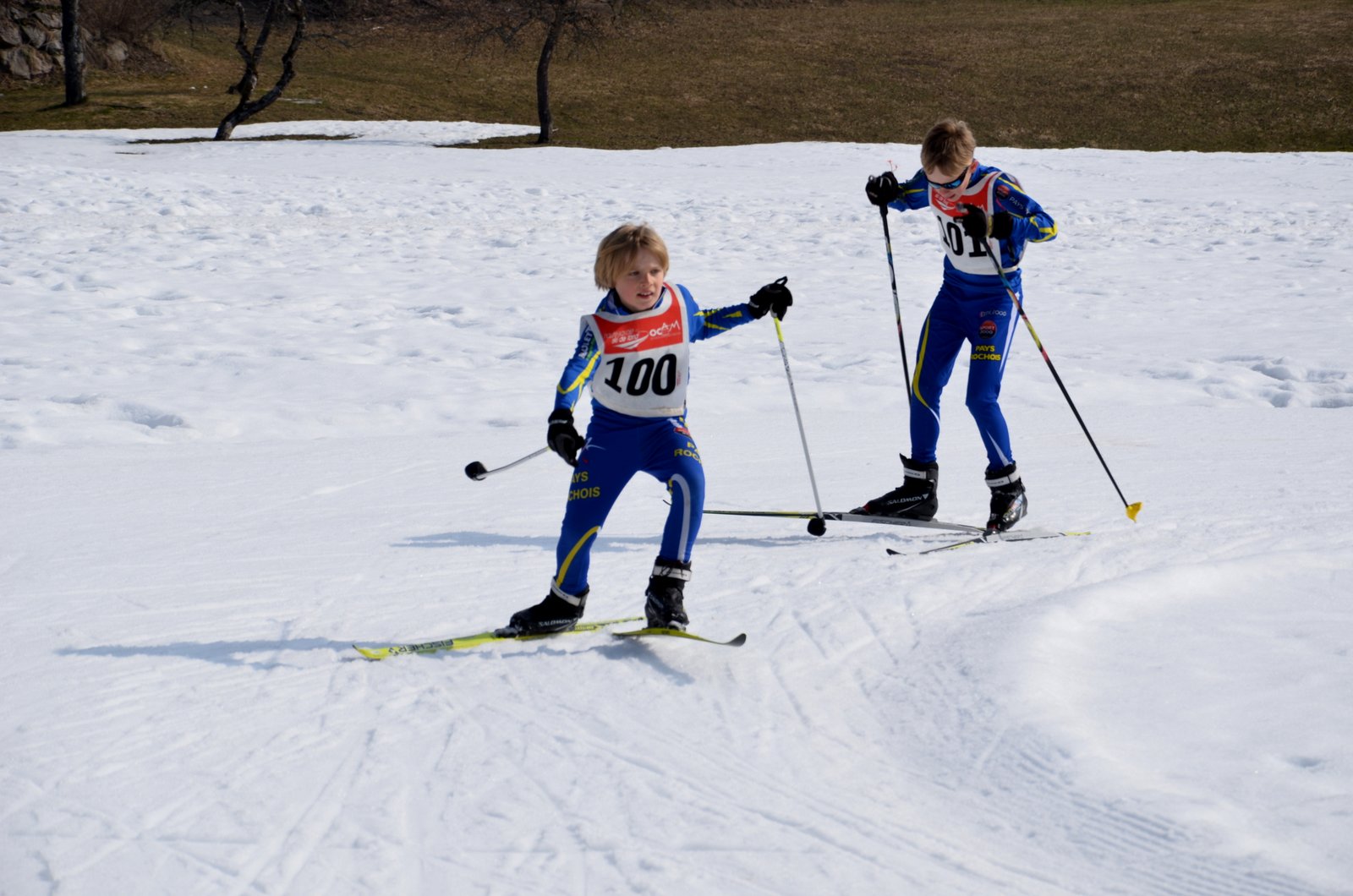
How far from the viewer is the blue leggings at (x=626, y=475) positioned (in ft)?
13.1

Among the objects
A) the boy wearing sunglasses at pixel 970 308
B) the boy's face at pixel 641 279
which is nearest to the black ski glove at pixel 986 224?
the boy wearing sunglasses at pixel 970 308

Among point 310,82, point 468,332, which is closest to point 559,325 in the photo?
point 468,332

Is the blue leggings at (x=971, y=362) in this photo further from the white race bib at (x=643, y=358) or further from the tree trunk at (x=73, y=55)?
the tree trunk at (x=73, y=55)

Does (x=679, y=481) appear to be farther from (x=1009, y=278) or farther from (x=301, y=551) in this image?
(x=1009, y=278)

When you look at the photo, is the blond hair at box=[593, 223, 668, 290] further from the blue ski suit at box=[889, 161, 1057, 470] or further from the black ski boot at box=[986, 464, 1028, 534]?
the black ski boot at box=[986, 464, 1028, 534]

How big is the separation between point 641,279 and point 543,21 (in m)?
29.9

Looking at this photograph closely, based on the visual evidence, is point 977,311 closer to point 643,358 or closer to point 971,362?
point 971,362

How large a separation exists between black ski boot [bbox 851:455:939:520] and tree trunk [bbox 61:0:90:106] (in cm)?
3051

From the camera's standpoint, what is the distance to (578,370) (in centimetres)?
388

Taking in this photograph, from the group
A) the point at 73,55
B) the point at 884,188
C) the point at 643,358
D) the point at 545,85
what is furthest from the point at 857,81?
the point at 643,358

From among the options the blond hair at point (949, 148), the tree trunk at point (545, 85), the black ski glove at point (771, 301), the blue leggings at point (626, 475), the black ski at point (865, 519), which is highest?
the tree trunk at point (545, 85)

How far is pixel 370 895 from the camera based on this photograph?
2617 millimetres

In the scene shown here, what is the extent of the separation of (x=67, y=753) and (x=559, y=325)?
7584 mm

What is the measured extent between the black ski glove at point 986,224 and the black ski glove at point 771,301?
4.41ft
